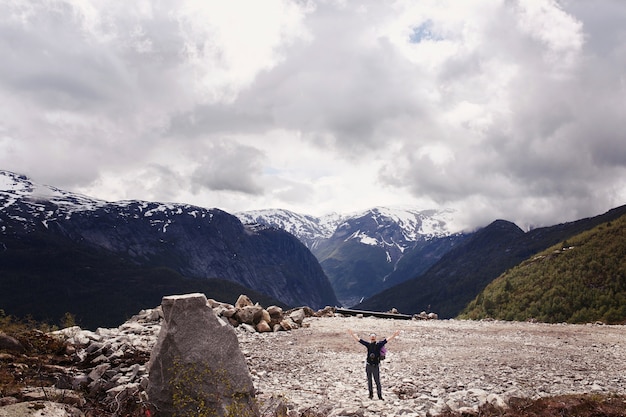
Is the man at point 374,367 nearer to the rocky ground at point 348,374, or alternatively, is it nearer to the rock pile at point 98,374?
the rocky ground at point 348,374

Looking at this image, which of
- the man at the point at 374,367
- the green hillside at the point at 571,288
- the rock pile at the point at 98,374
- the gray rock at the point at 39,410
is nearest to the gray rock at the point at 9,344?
the rock pile at the point at 98,374

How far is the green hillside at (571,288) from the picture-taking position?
56031 mm

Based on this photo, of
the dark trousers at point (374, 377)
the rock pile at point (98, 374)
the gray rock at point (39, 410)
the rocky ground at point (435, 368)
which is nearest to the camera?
the gray rock at point (39, 410)

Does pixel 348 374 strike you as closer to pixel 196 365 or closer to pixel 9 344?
pixel 196 365

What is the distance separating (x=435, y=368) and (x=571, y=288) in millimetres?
54469

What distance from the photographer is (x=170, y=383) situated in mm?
12773

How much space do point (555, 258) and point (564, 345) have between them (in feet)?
218

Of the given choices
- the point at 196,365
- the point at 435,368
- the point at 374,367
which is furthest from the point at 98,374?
the point at 435,368

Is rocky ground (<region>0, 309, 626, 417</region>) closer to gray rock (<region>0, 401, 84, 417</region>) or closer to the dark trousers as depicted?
gray rock (<region>0, 401, 84, 417</region>)

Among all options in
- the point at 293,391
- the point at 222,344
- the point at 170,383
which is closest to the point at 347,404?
the point at 293,391

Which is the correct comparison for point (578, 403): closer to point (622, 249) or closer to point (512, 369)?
point (512, 369)

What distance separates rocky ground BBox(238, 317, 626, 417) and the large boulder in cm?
156

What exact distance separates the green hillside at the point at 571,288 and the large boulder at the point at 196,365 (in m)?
50.9

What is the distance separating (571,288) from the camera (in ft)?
A: 205
